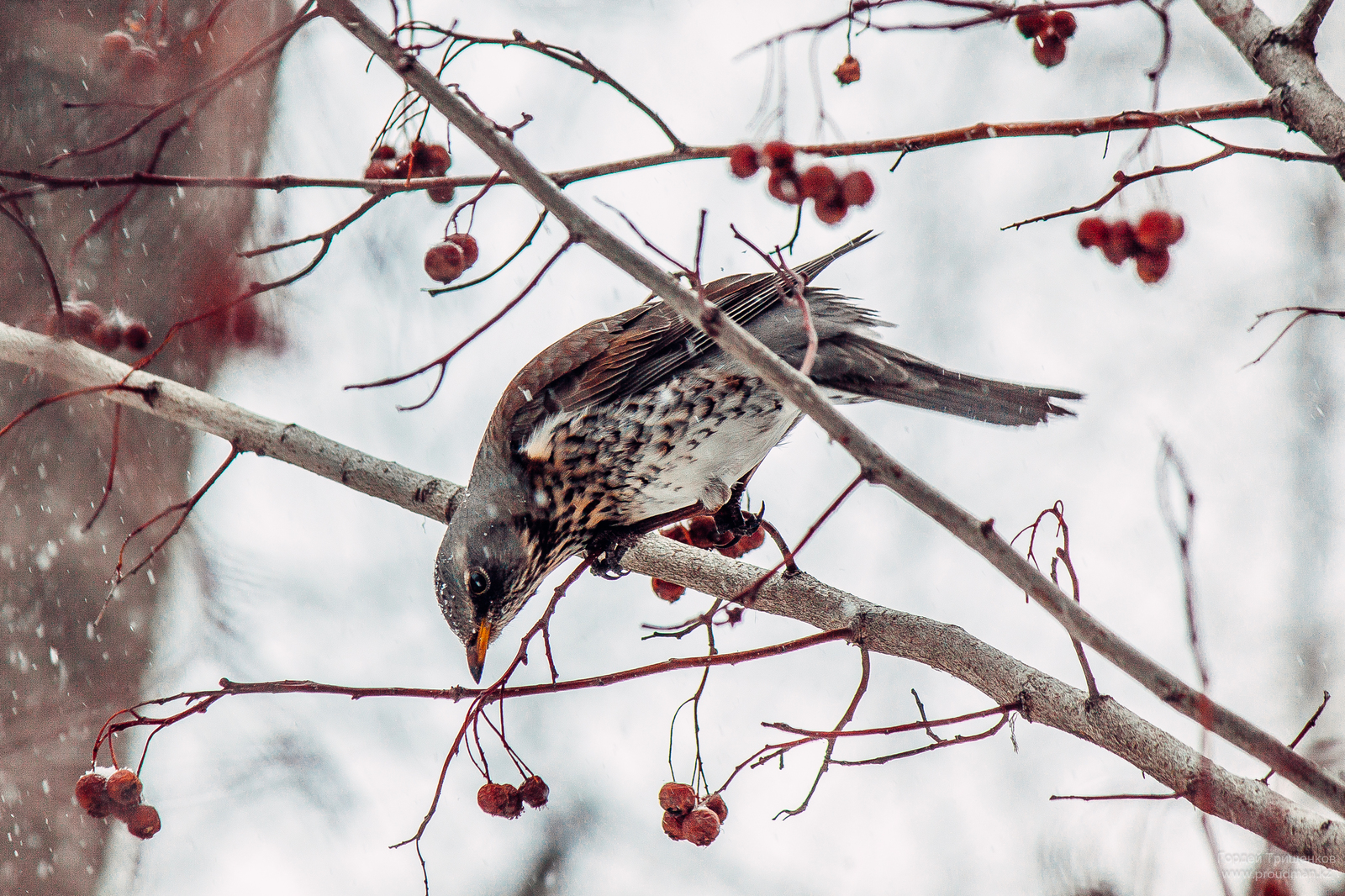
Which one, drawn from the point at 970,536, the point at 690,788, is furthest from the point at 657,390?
the point at 970,536

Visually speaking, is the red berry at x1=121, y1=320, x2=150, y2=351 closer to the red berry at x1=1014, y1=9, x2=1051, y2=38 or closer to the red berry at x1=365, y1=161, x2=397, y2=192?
the red berry at x1=365, y1=161, x2=397, y2=192

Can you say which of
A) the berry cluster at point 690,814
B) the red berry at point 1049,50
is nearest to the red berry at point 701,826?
the berry cluster at point 690,814

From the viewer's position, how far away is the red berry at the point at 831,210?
6.75 ft

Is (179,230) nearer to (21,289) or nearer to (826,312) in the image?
(21,289)

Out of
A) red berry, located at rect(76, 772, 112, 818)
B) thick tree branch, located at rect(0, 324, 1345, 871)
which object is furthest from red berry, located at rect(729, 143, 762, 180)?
red berry, located at rect(76, 772, 112, 818)

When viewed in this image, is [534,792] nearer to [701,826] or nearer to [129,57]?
[701,826]

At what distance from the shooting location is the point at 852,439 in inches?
54.3

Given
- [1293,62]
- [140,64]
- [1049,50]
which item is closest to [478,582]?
[140,64]

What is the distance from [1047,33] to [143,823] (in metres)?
2.65

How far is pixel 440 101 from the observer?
4.97 ft

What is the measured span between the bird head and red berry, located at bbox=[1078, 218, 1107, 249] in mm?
Result: 1640

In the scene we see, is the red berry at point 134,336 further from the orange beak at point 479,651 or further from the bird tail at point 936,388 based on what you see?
the bird tail at point 936,388

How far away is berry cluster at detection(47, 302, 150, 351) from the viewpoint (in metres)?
2.64

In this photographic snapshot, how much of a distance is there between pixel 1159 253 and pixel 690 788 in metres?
1.55
